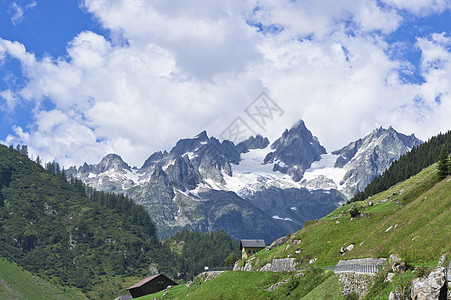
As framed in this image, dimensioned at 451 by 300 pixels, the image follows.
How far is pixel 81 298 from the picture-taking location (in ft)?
584

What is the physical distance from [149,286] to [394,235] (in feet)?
338

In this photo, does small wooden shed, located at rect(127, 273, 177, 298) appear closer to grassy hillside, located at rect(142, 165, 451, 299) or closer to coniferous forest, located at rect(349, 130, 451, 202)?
grassy hillside, located at rect(142, 165, 451, 299)

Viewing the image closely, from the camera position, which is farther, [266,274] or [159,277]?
[159,277]

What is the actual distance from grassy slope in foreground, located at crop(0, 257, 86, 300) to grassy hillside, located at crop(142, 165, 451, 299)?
4663 inches

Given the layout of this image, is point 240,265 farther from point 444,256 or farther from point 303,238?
point 444,256

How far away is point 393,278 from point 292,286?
19.6 metres

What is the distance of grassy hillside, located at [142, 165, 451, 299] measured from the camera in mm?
35719

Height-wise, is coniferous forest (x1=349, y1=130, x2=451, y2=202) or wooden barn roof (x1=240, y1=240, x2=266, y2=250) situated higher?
coniferous forest (x1=349, y1=130, x2=451, y2=202)

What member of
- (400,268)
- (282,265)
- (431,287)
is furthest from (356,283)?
(282,265)

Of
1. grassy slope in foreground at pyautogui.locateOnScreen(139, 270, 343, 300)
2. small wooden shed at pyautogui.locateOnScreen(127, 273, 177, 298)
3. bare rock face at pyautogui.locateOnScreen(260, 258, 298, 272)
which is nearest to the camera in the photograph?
grassy slope in foreground at pyautogui.locateOnScreen(139, 270, 343, 300)

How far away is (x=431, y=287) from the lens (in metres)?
23.1

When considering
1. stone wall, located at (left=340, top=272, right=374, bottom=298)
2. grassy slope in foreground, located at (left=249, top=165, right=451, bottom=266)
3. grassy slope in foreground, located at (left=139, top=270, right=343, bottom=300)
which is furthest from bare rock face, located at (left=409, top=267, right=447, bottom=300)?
grassy slope in foreground, located at (left=139, top=270, right=343, bottom=300)

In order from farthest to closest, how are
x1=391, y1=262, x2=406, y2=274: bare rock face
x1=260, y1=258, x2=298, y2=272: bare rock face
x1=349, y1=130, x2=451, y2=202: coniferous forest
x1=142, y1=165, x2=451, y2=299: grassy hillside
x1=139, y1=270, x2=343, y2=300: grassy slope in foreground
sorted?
x1=349, y1=130, x2=451, y2=202: coniferous forest → x1=260, y1=258, x2=298, y2=272: bare rock face → x1=139, y1=270, x2=343, y2=300: grassy slope in foreground → x1=142, y1=165, x2=451, y2=299: grassy hillside → x1=391, y1=262, x2=406, y2=274: bare rock face

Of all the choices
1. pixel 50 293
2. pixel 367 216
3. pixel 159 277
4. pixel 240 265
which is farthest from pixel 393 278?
pixel 50 293
